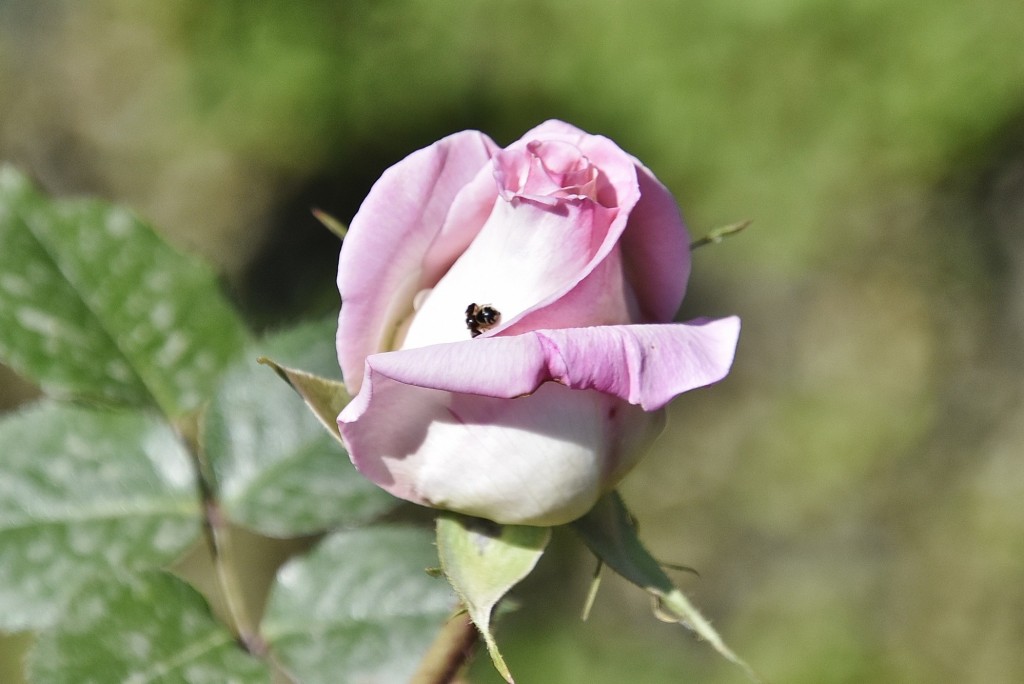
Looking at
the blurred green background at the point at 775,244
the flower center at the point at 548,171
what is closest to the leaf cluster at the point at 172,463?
the flower center at the point at 548,171

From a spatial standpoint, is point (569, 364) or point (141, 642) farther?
point (141, 642)

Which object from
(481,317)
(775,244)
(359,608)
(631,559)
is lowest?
(775,244)

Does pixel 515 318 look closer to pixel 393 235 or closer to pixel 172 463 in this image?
pixel 393 235

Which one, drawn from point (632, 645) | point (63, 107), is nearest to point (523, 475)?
point (632, 645)

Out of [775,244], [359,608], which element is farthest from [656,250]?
[775,244]

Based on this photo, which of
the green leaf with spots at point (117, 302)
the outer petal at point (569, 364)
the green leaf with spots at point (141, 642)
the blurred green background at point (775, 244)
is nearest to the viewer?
the outer petal at point (569, 364)

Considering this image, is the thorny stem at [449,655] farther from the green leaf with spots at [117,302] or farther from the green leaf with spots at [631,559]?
the green leaf with spots at [117,302]

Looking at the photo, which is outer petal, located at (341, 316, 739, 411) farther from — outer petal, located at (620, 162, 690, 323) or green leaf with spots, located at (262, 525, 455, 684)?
green leaf with spots, located at (262, 525, 455, 684)
